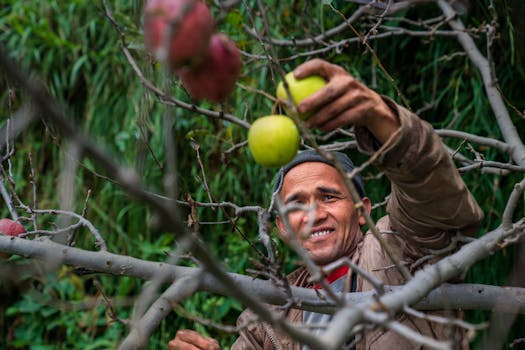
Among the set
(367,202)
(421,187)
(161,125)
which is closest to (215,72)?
(421,187)

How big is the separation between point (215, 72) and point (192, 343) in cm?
98

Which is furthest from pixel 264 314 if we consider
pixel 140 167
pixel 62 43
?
pixel 62 43

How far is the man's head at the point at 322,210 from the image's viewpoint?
1.89 meters

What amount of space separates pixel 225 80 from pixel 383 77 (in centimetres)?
209

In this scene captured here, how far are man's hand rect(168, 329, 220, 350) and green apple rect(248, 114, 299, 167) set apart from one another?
745mm

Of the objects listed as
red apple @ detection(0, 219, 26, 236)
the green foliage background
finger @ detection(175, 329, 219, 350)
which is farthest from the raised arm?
the green foliage background

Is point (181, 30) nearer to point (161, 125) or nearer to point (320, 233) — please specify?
point (320, 233)

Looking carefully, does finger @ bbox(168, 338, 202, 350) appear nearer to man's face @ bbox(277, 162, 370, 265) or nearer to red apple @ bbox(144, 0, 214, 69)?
man's face @ bbox(277, 162, 370, 265)

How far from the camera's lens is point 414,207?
1423 mm

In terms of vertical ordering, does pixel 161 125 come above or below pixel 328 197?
below

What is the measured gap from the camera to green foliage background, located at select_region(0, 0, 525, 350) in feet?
8.66

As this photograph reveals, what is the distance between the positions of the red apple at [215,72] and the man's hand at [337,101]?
20 centimetres

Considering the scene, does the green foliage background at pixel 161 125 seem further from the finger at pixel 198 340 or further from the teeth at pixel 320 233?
the finger at pixel 198 340

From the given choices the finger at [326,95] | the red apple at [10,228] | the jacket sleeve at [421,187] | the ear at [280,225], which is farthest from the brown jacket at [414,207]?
the red apple at [10,228]
